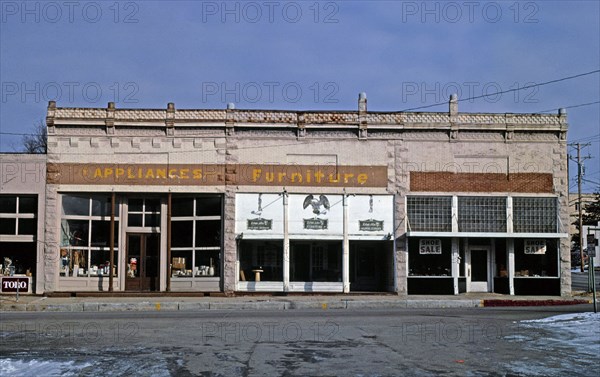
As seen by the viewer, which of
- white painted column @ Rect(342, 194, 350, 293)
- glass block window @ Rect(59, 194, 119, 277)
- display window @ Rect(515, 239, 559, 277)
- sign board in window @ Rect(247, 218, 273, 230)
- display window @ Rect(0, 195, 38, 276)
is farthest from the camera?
display window @ Rect(515, 239, 559, 277)

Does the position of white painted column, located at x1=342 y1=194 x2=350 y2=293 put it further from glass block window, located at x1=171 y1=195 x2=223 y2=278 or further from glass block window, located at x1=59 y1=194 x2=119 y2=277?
glass block window, located at x1=59 y1=194 x2=119 y2=277

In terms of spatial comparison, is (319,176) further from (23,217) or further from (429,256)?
(23,217)

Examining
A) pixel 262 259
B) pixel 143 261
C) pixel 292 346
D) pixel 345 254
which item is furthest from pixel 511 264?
pixel 292 346

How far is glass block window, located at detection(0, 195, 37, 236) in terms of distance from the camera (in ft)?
96.3

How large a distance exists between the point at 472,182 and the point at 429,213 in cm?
219

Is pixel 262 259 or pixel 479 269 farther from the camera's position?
pixel 479 269

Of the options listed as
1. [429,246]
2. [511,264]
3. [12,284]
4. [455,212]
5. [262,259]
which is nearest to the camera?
[12,284]

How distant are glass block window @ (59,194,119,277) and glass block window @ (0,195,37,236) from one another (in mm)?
1229

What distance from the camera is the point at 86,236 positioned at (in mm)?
29812

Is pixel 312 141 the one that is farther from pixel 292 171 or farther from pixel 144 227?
pixel 144 227

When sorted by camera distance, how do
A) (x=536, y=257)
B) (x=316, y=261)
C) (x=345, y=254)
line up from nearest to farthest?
(x=345, y=254)
(x=536, y=257)
(x=316, y=261)

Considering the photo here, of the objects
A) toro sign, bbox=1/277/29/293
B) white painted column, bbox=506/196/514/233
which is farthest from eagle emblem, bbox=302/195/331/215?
toro sign, bbox=1/277/29/293

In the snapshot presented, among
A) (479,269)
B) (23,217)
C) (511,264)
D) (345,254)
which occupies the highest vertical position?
(23,217)

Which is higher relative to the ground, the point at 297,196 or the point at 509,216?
the point at 297,196
